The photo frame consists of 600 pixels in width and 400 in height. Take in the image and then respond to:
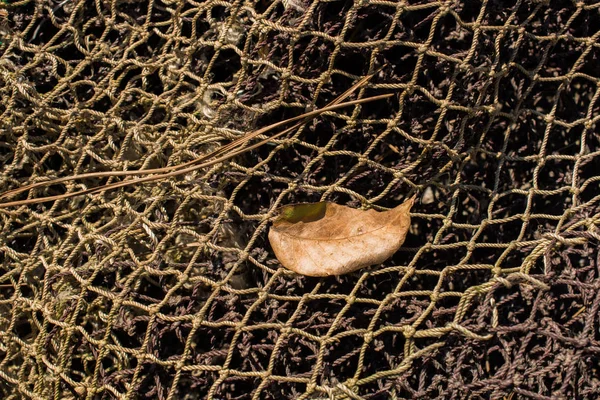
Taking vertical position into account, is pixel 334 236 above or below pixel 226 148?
below

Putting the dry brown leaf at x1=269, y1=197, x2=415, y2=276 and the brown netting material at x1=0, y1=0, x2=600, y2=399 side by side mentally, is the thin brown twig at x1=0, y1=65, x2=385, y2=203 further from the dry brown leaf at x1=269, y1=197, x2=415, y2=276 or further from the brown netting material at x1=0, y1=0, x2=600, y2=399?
the dry brown leaf at x1=269, y1=197, x2=415, y2=276

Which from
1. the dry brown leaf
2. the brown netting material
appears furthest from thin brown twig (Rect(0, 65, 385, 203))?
the dry brown leaf

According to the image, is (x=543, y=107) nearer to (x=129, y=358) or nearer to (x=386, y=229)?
(x=386, y=229)

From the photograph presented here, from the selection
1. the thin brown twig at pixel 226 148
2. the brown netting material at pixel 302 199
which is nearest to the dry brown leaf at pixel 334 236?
the brown netting material at pixel 302 199

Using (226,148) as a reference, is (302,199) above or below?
below

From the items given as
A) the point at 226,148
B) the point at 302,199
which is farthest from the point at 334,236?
the point at 226,148

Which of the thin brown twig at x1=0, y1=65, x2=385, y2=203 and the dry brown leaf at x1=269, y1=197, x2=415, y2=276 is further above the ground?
the thin brown twig at x1=0, y1=65, x2=385, y2=203

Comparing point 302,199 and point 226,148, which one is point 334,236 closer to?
point 302,199
